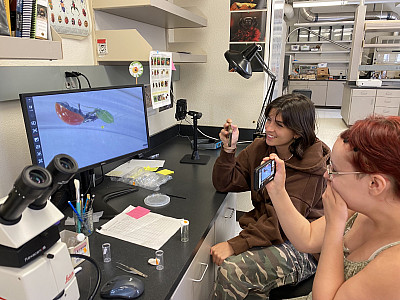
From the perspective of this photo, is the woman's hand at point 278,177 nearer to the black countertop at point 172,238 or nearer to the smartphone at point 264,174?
the smartphone at point 264,174

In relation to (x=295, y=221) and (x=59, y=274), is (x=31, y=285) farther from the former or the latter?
(x=295, y=221)

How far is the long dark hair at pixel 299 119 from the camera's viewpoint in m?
1.39

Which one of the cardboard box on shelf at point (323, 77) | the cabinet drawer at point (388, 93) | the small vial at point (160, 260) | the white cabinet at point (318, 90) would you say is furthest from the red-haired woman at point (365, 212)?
the cardboard box on shelf at point (323, 77)

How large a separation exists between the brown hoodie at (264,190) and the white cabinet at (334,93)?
8428mm

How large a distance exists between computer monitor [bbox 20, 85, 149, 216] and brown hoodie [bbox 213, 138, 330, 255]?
17.9 inches

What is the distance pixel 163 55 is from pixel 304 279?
4.33 feet

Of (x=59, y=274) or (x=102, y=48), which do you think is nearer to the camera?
(x=59, y=274)

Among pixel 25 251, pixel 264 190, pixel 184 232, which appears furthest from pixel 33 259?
pixel 264 190

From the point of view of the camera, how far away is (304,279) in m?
1.30

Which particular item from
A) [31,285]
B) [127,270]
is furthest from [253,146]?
[31,285]

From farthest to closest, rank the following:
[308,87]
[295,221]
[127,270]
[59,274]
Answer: [308,87]
[295,221]
[127,270]
[59,274]

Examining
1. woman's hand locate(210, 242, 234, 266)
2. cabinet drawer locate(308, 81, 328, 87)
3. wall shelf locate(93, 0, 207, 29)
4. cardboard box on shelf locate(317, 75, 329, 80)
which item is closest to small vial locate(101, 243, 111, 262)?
woman's hand locate(210, 242, 234, 266)

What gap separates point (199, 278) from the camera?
3.84 ft

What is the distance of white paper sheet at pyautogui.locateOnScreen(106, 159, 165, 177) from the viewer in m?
1.62
